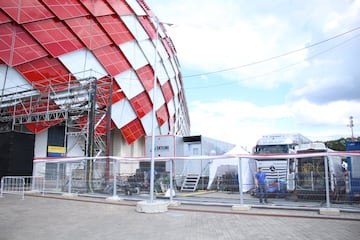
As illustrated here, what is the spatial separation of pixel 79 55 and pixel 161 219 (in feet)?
69.6

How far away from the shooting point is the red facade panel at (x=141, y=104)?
30.0m

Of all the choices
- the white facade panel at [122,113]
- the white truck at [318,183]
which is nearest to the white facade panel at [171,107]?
the white facade panel at [122,113]

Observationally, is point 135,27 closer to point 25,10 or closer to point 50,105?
point 25,10

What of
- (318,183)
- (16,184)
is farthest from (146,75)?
(318,183)

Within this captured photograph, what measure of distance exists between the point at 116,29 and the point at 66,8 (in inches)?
202

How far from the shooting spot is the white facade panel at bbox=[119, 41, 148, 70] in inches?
1156

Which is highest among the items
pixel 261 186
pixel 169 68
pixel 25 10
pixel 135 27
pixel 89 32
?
pixel 135 27

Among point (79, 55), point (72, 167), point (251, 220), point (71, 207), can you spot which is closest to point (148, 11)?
point (79, 55)

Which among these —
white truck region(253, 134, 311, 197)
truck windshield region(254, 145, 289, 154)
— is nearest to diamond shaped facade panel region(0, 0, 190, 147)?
truck windshield region(254, 145, 289, 154)

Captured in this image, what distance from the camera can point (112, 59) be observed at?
27.9 m

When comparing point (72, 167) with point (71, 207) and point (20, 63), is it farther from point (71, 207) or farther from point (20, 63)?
point (20, 63)

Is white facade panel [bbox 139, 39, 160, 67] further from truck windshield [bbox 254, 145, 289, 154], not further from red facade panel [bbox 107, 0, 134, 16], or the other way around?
truck windshield [bbox 254, 145, 289, 154]

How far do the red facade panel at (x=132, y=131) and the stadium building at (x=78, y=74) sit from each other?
10 centimetres

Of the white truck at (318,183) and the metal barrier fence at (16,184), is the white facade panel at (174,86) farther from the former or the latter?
the white truck at (318,183)
